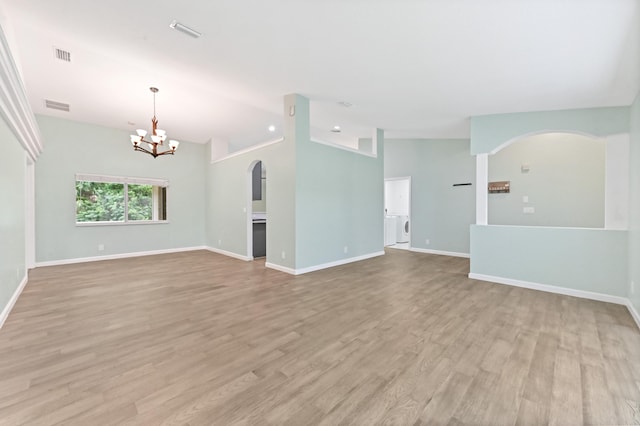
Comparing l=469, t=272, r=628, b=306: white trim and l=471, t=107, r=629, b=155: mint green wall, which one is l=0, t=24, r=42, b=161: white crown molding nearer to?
l=471, t=107, r=629, b=155: mint green wall

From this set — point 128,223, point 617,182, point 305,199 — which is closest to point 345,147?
→ point 305,199

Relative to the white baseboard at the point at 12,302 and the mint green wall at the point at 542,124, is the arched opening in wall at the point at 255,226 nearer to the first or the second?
the white baseboard at the point at 12,302

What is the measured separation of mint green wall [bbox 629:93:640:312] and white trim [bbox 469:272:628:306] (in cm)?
27

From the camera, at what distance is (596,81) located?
3.04 meters

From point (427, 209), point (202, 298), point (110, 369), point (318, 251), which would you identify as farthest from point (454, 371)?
point (427, 209)

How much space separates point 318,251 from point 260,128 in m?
3.69

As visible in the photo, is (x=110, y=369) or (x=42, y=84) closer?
(x=110, y=369)

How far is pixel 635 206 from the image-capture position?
308 centimetres

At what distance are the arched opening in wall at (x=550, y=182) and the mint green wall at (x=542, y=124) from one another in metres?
0.75

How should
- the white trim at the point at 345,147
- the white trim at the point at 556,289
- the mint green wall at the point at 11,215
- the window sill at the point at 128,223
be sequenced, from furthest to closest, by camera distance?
the window sill at the point at 128,223
the white trim at the point at 345,147
the white trim at the point at 556,289
the mint green wall at the point at 11,215

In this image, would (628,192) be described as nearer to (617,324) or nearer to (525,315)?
(617,324)

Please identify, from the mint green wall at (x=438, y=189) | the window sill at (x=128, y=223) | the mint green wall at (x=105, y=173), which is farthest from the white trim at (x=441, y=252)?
the window sill at (x=128, y=223)

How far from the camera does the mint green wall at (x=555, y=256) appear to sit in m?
3.49

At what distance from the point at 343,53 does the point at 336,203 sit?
292 centimetres
